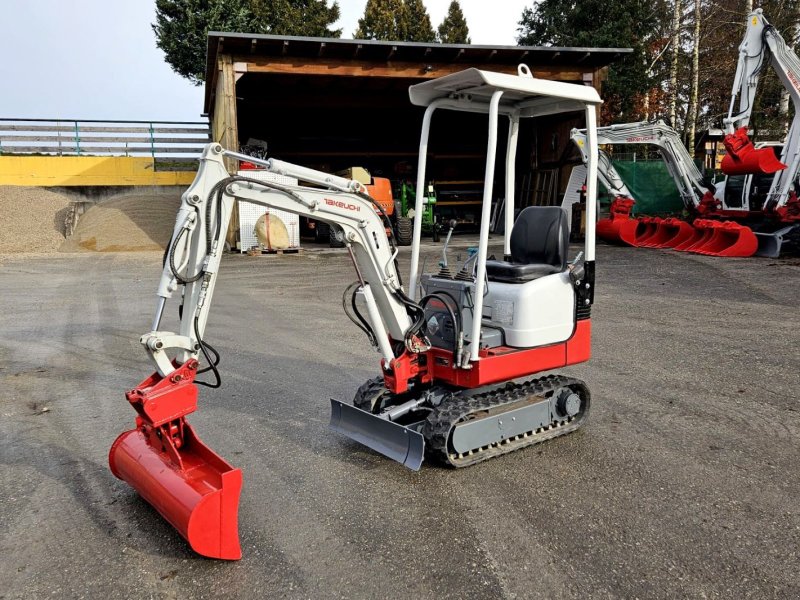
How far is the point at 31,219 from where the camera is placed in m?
20.0

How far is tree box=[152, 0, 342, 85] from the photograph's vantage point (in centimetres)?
2762

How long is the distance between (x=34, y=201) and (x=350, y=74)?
11.4 metres

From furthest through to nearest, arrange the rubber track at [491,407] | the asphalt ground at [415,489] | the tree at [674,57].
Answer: the tree at [674,57] → the rubber track at [491,407] → the asphalt ground at [415,489]

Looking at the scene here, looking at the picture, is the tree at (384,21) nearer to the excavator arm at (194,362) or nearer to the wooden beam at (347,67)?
the wooden beam at (347,67)

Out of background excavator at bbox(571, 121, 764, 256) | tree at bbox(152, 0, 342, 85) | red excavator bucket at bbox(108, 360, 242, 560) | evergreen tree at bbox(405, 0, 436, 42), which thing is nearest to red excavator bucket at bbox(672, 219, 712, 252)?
background excavator at bbox(571, 121, 764, 256)

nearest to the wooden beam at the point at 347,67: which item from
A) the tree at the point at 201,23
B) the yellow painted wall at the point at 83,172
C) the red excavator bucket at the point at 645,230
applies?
the red excavator bucket at the point at 645,230

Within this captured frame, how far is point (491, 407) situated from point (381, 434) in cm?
74

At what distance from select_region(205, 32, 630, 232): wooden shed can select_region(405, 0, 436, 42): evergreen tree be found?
1940 centimetres

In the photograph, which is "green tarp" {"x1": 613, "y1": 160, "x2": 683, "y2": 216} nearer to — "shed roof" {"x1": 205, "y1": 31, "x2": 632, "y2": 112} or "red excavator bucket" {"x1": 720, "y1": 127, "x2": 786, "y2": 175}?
"shed roof" {"x1": 205, "y1": 31, "x2": 632, "y2": 112}

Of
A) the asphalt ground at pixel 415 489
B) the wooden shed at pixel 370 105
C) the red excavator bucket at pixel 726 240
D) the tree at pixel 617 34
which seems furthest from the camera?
the tree at pixel 617 34

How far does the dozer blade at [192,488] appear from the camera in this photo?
10.5 feet

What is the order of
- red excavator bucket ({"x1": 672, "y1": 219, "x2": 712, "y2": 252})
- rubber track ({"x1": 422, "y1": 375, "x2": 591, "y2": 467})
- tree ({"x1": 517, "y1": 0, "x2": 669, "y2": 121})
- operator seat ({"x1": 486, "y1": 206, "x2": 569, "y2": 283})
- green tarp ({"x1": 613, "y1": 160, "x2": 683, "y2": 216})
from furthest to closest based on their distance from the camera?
tree ({"x1": 517, "y1": 0, "x2": 669, "y2": 121}), green tarp ({"x1": 613, "y1": 160, "x2": 683, "y2": 216}), red excavator bucket ({"x1": 672, "y1": 219, "x2": 712, "y2": 252}), operator seat ({"x1": 486, "y1": 206, "x2": 569, "y2": 283}), rubber track ({"x1": 422, "y1": 375, "x2": 591, "y2": 467})

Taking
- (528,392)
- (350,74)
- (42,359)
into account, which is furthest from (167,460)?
(350,74)

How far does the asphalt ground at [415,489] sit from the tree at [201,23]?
76.4ft
